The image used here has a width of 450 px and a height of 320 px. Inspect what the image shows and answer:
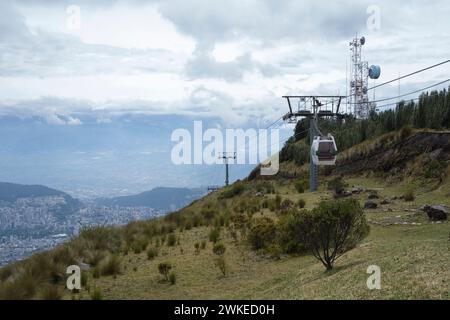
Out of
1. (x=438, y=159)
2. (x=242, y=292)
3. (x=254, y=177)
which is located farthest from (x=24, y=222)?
(x=242, y=292)

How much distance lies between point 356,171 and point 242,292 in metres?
29.4

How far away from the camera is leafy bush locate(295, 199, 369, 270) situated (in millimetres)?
14688

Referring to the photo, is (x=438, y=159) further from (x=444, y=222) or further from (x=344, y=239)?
(x=344, y=239)

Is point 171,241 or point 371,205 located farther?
point 371,205

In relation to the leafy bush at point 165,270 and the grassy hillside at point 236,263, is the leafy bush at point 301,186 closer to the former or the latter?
the grassy hillside at point 236,263

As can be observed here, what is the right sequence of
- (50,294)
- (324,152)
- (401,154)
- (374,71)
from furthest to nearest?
1. (374,71)
2. (401,154)
3. (324,152)
4. (50,294)

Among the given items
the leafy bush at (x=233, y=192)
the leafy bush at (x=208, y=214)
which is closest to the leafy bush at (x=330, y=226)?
the leafy bush at (x=208, y=214)

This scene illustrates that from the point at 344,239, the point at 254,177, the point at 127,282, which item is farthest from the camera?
the point at 254,177

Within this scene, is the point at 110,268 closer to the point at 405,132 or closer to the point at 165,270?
the point at 165,270

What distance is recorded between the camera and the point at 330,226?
14727 mm

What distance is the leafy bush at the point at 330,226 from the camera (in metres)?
14.7

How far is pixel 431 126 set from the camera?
124 ft

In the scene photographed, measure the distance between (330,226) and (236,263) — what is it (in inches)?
188

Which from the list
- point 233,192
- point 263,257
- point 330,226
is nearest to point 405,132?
point 233,192
